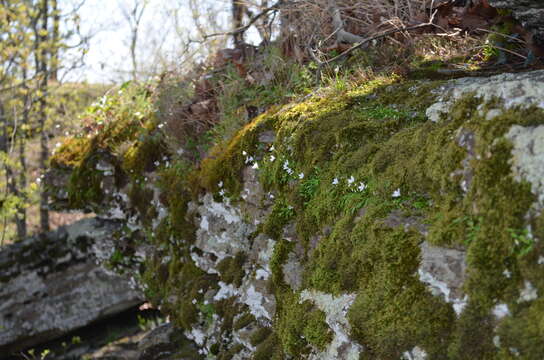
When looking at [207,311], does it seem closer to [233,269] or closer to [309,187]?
[233,269]

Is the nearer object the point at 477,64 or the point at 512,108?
the point at 512,108

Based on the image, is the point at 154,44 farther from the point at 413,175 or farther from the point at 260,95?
the point at 413,175

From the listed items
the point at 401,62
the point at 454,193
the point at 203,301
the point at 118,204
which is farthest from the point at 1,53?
the point at 454,193

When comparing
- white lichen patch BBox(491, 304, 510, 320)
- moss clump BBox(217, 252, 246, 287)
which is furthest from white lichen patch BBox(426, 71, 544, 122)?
moss clump BBox(217, 252, 246, 287)

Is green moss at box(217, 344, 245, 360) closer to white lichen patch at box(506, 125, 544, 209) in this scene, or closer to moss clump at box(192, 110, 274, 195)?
moss clump at box(192, 110, 274, 195)

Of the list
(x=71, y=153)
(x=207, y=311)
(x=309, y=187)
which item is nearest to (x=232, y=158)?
(x=309, y=187)

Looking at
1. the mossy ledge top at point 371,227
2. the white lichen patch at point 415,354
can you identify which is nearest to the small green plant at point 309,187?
the mossy ledge top at point 371,227
